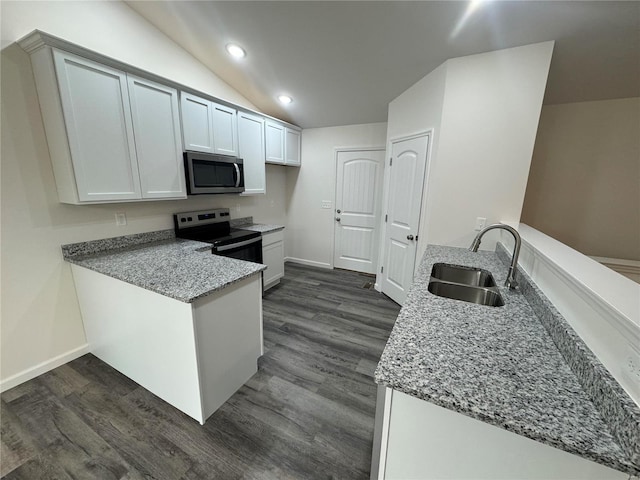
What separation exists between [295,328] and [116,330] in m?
1.49

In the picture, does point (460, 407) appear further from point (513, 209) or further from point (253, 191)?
point (253, 191)

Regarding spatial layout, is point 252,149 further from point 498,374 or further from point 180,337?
point 498,374

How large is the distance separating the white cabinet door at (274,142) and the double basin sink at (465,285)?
8.90ft

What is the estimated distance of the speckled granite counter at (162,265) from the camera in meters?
1.45

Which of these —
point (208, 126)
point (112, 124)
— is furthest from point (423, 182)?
point (112, 124)

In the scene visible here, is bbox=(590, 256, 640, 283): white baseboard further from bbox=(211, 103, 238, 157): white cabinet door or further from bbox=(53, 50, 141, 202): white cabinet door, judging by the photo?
bbox=(53, 50, 141, 202): white cabinet door

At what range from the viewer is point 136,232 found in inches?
91.5

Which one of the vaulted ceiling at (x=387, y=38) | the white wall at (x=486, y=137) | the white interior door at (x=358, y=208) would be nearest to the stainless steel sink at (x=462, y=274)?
the white wall at (x=486, y=137)

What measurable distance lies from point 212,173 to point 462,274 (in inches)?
98.8

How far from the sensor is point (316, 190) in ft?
14.1

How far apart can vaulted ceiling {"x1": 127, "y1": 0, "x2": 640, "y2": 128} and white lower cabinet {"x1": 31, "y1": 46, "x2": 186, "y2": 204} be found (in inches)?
31.7

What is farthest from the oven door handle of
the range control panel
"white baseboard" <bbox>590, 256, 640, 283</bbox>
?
"white baseboard" <bbox>590, 256, 640, 283</bbox>

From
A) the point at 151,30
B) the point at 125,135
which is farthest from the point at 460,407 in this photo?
the point at 151,30

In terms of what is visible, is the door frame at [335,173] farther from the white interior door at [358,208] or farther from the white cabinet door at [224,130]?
the white cabinet door at [224,130]
